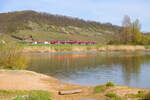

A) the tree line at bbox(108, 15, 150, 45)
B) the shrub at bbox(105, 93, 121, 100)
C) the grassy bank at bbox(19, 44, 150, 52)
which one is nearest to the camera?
the shrub at bbox(105, 93, 121, 100)

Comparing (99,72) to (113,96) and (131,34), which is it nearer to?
(113,96)

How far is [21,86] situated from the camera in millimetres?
14609

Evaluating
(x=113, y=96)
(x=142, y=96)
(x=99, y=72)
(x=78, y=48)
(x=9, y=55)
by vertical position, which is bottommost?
(x=99, y=72)

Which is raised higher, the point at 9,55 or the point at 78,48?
the point at 9,55

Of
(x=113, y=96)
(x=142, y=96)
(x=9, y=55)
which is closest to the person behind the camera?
(x=142, y=96)

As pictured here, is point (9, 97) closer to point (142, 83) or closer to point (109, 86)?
point (109, 86)

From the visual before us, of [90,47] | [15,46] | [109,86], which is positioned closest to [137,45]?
[90,47]

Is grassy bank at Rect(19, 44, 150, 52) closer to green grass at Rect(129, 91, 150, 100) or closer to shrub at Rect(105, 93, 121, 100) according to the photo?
shrub at Rect(105, 93, 121, 100)

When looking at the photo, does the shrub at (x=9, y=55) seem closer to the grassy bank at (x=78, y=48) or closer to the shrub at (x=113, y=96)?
the shrub at (x=113, y=96)

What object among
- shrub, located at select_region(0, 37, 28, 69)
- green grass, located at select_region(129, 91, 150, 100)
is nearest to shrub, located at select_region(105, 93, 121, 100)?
green grass, located at select_region(129, 91, 150, 100)

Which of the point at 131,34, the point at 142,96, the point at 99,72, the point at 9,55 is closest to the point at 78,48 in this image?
the point at 131,34

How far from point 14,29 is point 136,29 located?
83360 millimetres

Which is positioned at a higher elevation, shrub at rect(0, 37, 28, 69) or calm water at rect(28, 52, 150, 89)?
shrub at rect(0, 37, 28, 69)

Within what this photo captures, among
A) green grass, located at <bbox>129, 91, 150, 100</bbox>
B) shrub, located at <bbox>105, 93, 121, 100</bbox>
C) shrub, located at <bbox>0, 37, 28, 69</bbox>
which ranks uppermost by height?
shrub, located at <bbox>0, 37, 28, 69</bbox>
